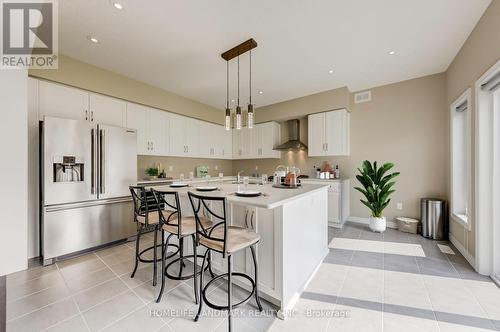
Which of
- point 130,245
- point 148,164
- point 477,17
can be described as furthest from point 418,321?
point 148,164

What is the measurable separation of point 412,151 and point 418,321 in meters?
3.26

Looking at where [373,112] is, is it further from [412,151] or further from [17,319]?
[17,319]

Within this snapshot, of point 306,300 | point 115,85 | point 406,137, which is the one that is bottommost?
point 306,300

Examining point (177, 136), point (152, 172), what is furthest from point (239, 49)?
point (152, 172)

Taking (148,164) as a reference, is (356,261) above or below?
below

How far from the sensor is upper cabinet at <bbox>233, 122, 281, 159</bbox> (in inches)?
212

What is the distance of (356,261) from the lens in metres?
2.61

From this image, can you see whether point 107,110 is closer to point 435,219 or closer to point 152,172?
point 152,172

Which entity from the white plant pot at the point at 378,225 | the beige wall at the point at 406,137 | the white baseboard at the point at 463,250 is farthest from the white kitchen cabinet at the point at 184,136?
the white baseboard at the point at 463,250

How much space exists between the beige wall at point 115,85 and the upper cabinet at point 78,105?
0.10m

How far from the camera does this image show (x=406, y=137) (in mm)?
3891

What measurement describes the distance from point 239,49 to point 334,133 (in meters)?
2.75

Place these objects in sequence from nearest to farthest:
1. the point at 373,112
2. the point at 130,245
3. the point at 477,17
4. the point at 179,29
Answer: the point at 477,17 < the point at 179,29 < the point at 130,245 < the point at 373,112

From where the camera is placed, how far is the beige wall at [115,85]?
289 centimetres
